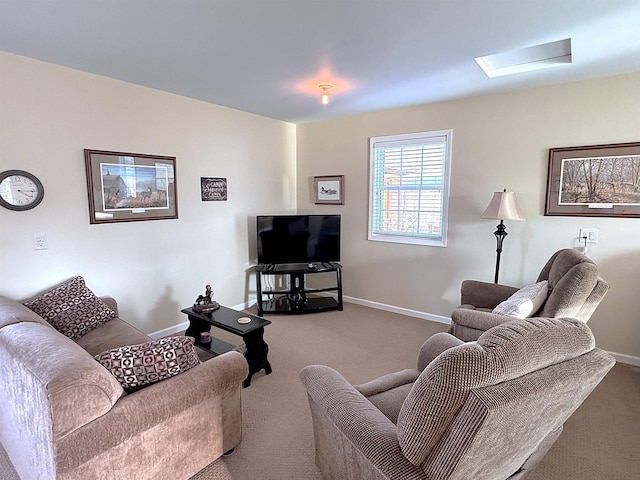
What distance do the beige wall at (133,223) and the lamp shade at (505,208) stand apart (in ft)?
8.84

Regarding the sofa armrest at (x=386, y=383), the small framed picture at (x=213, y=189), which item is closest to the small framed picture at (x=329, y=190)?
→ the small framed picture at (x=213, y=189)

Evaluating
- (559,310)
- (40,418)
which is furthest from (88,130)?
(559,310)

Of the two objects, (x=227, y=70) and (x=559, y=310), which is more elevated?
(x=227, y=70)

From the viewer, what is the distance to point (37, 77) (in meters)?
2.53

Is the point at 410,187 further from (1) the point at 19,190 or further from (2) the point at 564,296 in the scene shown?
(1) the point at 19,190

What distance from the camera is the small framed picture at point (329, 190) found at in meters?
4.51

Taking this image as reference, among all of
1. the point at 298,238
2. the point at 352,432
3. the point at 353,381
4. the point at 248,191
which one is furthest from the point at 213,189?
the point at 352,432

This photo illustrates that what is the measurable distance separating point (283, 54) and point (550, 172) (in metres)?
2.58

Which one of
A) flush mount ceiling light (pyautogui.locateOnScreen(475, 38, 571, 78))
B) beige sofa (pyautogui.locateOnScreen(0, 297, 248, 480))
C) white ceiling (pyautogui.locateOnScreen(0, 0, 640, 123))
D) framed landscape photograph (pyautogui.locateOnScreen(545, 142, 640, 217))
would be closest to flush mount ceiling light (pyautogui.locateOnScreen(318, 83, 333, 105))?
white ceiling (pyautogui.locateOnScreen(0, 0, 640, 123))

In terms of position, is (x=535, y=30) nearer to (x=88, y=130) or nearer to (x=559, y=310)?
(x=559, y=310)

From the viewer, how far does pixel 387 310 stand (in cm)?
431

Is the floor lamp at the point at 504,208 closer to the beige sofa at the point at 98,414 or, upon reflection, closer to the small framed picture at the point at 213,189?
the beige sofa at the point at 98,414

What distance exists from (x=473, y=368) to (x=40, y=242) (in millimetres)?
3104

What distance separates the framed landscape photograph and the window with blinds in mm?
995
